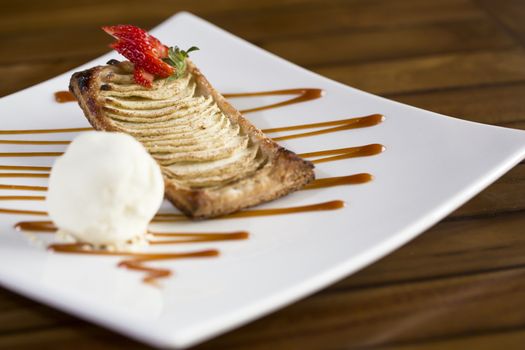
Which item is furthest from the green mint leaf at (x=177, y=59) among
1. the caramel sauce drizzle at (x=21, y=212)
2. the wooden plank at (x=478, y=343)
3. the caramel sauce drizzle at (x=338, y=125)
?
the wooden plank at (x=478, y=343)

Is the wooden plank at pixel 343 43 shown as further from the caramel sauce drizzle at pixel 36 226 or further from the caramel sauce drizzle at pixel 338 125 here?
the caramel sauce drizzle at pixel 36 226

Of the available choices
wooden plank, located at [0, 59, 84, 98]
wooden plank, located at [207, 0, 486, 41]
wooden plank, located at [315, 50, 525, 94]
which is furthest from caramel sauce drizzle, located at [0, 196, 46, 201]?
wooden plank, located at [207, 0, 486, 41]

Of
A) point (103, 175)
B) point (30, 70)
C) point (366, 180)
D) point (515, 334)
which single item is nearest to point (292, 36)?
point (30, 70)

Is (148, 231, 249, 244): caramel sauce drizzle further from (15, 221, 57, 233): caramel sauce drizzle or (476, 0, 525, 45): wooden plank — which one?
(476, 0, 525, 45): wooden plank

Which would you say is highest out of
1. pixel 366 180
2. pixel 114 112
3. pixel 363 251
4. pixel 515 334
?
pixel 114 112

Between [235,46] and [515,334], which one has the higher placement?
[235,46]

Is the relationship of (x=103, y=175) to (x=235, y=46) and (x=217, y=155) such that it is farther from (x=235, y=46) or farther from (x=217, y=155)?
(x=235, y=46)
